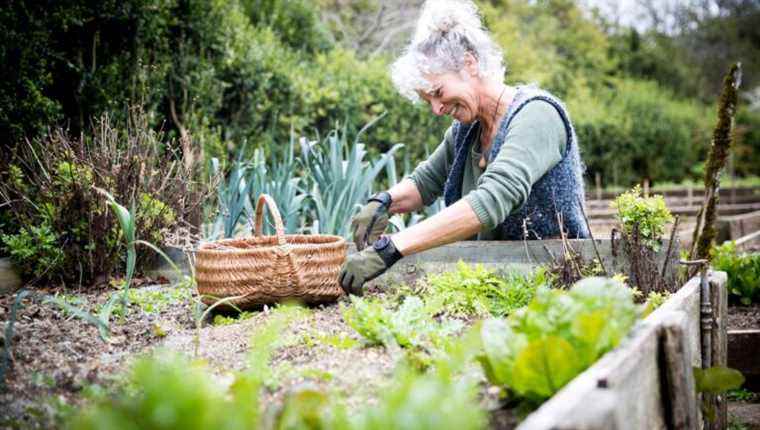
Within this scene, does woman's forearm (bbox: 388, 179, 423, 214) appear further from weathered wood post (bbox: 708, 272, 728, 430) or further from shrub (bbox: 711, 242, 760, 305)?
shrub (bbox: 711, 242, 760, 305)

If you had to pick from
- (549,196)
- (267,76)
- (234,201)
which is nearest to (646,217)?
(549,196)

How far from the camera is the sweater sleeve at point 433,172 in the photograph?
141 inches

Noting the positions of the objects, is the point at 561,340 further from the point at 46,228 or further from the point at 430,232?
the point at 46,228

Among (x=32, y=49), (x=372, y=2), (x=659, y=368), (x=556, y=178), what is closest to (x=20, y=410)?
(x=659, y=368)

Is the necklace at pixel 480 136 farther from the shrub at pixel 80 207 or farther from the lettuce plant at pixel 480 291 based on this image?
the shrub at pixel 80 207

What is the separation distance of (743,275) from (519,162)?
7.14 feet

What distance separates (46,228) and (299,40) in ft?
24.4

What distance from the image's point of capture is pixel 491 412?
1620 millimetres

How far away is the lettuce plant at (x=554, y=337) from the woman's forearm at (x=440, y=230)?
0.80 m

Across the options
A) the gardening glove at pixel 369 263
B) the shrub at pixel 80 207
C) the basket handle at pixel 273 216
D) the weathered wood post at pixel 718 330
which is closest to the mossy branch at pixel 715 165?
the weathered wood post at pixel 718 330

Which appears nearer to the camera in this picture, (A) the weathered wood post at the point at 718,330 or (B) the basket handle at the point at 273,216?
(A) the weathered wood post at the point at 718,330

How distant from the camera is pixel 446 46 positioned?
9.45ft

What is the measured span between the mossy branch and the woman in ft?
3.46

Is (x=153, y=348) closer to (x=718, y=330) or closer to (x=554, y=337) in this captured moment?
(x=554, y=337)
